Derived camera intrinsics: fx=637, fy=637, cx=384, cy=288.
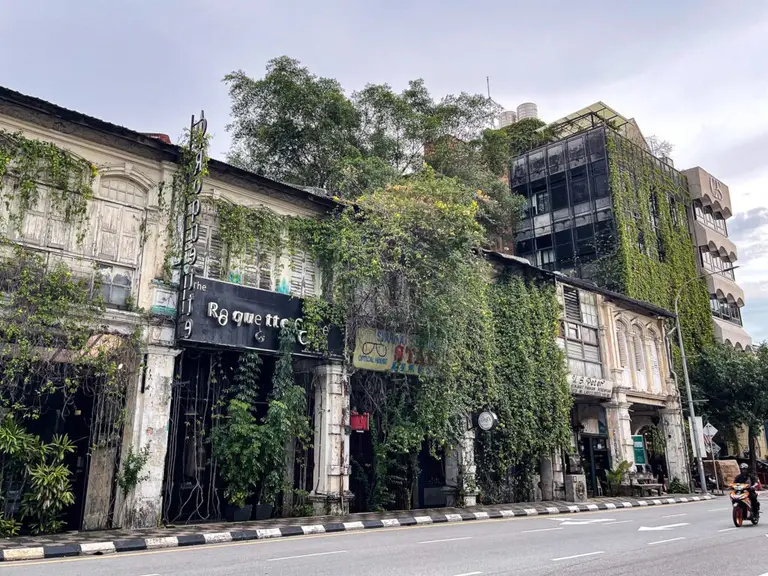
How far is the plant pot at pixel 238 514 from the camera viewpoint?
14.9 metres

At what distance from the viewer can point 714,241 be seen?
42.4 meters

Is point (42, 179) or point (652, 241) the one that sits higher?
point (652, 241)

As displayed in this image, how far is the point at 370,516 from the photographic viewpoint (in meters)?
15.8

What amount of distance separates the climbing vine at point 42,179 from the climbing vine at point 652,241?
1076 inches

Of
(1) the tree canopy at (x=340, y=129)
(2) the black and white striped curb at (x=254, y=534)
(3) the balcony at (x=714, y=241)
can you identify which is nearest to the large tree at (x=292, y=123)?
(1) the tree canopy at (x=340, y=129)

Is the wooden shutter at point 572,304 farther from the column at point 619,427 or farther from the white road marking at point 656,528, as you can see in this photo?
the white road marking at point 656,528

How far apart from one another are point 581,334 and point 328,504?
14022 mm

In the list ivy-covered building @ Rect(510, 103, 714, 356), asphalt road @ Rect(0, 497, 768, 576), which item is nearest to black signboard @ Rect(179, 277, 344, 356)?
asphalt road @ Rect(0, 497, 768, 576)

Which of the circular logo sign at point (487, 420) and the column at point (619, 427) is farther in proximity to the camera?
the column at point (619, 427)

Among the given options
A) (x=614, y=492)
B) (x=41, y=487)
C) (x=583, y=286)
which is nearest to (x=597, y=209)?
(x=583, y=286)

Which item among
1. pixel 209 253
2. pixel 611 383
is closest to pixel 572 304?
pixel 611 383

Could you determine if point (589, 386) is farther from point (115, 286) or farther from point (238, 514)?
point (115, 286)

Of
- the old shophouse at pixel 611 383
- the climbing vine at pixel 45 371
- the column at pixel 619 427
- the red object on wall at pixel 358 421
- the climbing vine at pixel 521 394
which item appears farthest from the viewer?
the column at pixel 619 427

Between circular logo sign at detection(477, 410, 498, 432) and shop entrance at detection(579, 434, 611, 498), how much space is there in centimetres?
903
